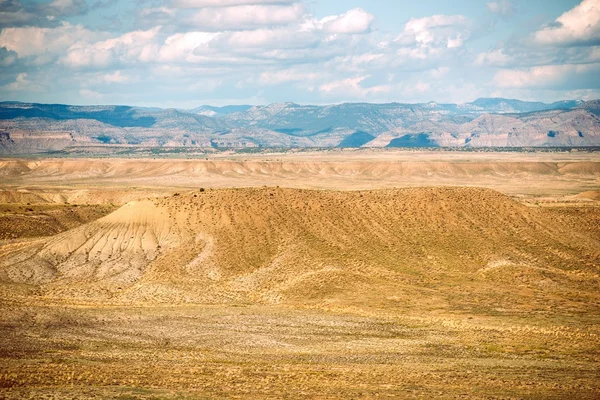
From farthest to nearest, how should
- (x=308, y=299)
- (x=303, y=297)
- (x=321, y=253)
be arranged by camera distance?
(x=321, y=253) → (x=303, y=297) → (x=308, y=299)

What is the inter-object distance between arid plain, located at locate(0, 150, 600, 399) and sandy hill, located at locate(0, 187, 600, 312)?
0.21 m

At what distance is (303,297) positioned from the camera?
169 feet

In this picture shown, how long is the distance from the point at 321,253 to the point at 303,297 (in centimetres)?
880

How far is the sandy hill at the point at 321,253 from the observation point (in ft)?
171

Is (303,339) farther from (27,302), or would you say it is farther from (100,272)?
(100,272)

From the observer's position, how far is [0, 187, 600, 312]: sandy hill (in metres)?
52.2

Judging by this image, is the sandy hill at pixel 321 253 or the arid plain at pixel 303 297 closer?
the arid plain at pixel 303 297

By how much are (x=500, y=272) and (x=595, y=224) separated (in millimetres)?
22199

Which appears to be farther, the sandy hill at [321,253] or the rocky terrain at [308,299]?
the sandy hill at [321,253]

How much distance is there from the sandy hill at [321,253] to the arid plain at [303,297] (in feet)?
0.68

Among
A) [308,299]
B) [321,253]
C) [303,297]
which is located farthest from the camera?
[321,253]

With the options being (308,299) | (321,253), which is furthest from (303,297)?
(321,253)

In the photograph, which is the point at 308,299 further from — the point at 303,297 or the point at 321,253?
the point at 321,253

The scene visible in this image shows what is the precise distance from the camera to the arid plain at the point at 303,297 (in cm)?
3066
